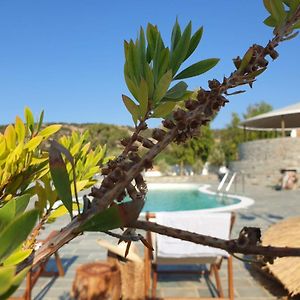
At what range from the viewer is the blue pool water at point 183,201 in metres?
12.7

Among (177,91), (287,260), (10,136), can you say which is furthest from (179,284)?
(177,91)

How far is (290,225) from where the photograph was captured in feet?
13.3

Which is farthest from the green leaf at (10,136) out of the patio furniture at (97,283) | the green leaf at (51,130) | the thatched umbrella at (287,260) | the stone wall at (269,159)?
the stone wall at (269,159)

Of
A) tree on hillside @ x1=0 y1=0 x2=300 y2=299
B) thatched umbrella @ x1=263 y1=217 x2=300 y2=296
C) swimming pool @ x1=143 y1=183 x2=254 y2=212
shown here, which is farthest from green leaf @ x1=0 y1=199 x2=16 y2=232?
swimming pool @ x1=143 y1=183 x2=254 y2=212

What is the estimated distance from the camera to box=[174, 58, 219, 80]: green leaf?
2.11 ft

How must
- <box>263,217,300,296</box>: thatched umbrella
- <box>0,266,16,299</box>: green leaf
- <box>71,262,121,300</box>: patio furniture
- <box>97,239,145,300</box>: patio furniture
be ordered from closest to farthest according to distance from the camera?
<box>0,266,16,299</box>: green leaf < <box>71,262,121,300</box>: patio furniture < <box>263,217,300,296</box>: thatched umbrella < <box>97,239,145,300</box>: patio furniture

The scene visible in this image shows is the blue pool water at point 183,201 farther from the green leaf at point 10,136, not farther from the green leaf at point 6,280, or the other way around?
the green leaf at point 6,280

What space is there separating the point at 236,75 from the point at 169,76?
0.11 m

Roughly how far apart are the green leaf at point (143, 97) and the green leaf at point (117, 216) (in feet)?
0.68

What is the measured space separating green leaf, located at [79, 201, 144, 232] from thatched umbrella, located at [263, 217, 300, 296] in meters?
3.00

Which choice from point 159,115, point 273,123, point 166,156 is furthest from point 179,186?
point 159,115

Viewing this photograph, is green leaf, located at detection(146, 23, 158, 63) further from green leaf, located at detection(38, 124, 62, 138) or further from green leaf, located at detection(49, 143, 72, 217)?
green leaf, located at detection(38, 124, 62, 138)

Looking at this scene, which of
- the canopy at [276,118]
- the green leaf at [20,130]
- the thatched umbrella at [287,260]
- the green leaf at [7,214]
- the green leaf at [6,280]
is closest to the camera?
the green leaf at [6,280]

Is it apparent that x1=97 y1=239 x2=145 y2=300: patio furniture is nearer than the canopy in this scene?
Yes
